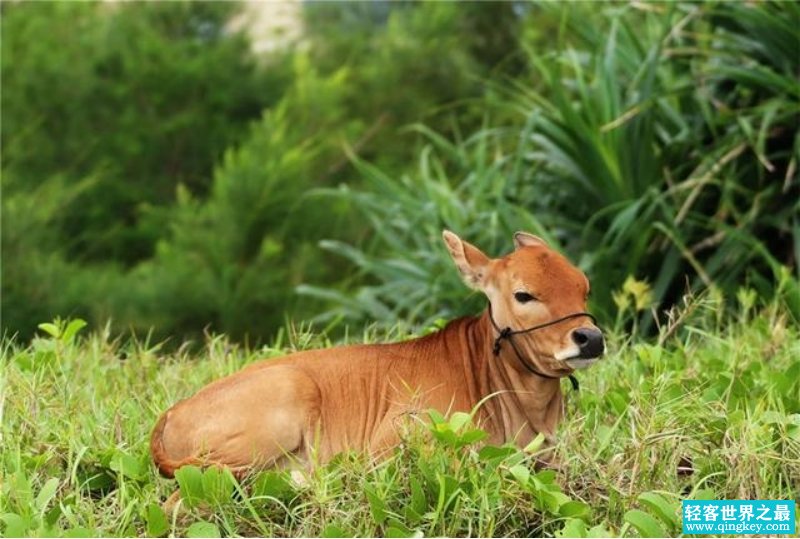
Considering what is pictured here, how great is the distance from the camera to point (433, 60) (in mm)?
18703

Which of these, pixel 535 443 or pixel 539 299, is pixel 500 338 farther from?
pixel 535 443

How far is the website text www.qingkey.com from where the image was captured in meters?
4.41

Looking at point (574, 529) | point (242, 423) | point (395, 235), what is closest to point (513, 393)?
point (574, 529)

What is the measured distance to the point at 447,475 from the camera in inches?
180

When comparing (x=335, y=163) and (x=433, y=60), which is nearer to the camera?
(x=335, y=163)

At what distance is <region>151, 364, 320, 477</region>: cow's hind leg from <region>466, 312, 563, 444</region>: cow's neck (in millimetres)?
545

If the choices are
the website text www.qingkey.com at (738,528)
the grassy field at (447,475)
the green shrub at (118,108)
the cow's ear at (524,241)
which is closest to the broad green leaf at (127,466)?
the grassy field at (447,475)

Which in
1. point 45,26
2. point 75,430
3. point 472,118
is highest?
point 75,430

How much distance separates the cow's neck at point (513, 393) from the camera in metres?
5.01

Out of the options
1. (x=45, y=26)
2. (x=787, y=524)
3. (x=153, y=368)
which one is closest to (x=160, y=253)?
(x=45, y=26)

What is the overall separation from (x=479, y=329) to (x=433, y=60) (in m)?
13.8

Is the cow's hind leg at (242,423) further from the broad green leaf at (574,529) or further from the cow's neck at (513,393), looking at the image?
the broad green leaf at (574,529)

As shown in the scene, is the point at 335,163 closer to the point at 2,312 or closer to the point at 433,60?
the point at 433,60

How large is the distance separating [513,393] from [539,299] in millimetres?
371
